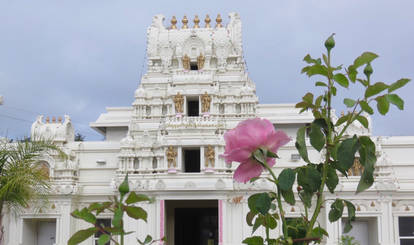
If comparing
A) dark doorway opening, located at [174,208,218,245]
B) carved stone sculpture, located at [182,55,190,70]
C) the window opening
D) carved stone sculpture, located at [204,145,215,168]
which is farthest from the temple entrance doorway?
the window opening

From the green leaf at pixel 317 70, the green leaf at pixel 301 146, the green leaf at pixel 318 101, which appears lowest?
the green leaf at pixel 301 146

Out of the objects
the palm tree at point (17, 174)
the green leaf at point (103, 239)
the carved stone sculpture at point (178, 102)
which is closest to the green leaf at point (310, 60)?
the green leaf at point (103, 239)

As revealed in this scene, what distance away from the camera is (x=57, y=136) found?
83.9 feet

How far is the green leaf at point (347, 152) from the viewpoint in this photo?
1760mm

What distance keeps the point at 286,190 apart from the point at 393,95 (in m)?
0.55

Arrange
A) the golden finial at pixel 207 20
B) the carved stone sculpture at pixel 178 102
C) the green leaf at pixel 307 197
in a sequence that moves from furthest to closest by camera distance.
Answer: the golden finial at pixel 207 20
the carved stone sculpture at pixel 178 102
the green leaf at pixel 307 197

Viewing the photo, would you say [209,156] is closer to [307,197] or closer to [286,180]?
[307,197]

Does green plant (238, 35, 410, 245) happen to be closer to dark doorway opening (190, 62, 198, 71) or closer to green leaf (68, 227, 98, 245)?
green leaf (68, 227, 98, 245)

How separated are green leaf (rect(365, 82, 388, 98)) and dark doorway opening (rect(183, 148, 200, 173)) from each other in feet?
73.9

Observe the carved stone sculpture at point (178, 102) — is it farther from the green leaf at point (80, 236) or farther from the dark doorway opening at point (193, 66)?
the green leaf at point (80, 236)

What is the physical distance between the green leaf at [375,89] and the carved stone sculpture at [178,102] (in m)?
23.0

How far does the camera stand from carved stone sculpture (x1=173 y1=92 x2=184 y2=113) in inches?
977

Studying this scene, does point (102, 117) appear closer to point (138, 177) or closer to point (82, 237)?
point (138, 177)

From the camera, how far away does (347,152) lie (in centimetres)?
176
